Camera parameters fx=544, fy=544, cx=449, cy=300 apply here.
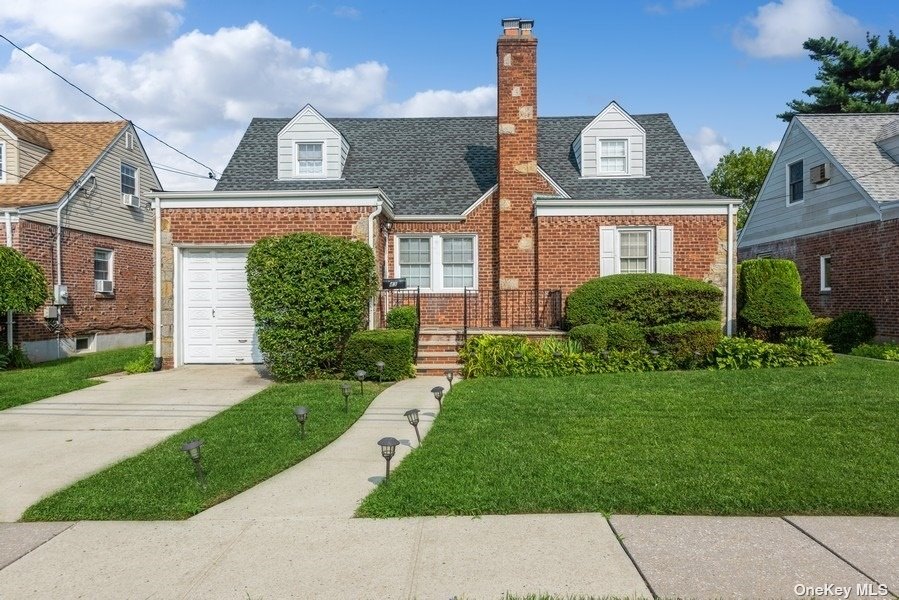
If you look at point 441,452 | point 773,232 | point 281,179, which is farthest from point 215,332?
point 773,232

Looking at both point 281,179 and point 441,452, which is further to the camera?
point 281,179

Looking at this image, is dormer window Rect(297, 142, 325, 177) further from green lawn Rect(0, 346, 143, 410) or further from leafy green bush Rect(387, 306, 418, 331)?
green lawn Rect(0, 346, 143, 410)

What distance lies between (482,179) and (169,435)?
32.4 ft

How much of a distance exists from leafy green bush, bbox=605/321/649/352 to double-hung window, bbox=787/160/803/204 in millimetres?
11130

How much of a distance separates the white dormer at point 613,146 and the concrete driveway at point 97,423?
9.46 meters

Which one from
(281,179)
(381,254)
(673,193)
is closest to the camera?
(381,254)

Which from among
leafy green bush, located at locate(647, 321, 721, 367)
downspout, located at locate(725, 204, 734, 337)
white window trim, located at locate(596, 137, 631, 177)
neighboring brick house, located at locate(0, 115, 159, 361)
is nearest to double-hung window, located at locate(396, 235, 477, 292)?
white window trim, located at locate(596, 137, 631, 177)

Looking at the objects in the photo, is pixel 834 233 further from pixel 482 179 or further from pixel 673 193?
pixel 482 179

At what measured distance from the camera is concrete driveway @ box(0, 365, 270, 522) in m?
4.77

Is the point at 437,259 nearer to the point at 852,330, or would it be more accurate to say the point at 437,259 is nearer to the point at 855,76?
the point at 852,330

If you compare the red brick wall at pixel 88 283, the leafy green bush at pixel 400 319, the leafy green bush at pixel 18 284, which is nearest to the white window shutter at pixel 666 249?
the leafy green bush at pixel 400 319

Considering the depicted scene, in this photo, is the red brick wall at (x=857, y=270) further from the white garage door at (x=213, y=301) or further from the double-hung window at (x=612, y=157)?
the white garage door at (x=213, y=301)

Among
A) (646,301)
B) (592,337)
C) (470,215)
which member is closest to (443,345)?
(592,337)

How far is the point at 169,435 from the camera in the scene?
6.04 metres
